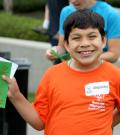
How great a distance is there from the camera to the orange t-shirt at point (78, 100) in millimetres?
3396

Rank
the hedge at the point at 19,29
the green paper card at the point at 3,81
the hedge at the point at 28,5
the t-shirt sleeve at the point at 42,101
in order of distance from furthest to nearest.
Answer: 1. the hedge at the point at 28,5
2. the hedge at the point at 19,29
3. the t-shirt sleeve at the point at 42,101
4. the green paper card at the point at 3,81

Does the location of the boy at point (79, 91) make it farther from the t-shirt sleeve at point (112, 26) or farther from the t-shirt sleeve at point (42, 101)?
the t-shirt sleeve at point (112, 26)

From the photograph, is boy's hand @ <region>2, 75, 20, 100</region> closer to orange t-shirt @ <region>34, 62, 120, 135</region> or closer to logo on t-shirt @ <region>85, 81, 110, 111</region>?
orange t-shirt @ <region>34, 62, 120, 135</region>

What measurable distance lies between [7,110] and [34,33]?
566 cm

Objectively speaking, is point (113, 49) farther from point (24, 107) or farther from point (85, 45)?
point (24, 107)

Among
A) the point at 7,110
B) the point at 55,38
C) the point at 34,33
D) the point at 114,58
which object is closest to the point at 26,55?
the point at 34,33

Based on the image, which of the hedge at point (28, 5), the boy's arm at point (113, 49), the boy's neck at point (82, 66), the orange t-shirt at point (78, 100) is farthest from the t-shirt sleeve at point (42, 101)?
the hedge at point (28, 5)

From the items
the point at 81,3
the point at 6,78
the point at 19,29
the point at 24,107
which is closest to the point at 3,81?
the point at 6,78

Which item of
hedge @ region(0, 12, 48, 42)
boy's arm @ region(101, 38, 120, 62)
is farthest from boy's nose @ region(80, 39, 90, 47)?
hedge @ region(0, 12, 48, 42)

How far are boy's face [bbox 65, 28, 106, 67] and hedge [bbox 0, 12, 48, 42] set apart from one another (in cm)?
698

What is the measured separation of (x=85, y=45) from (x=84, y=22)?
0.44ft

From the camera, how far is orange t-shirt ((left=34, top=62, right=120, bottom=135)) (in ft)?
11.1

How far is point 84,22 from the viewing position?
3414mm

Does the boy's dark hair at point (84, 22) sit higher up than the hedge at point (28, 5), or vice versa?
the boy's dark hair at point (84, 22)
